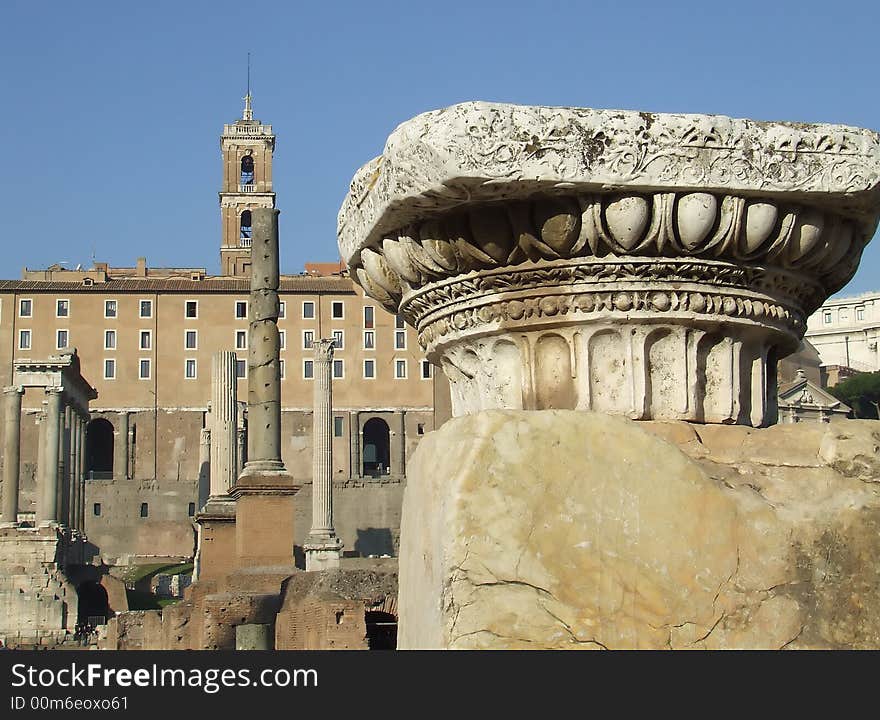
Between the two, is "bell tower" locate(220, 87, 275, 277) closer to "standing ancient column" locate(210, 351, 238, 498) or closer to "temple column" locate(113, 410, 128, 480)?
"temple column" locate(113, 410, 128, 480)

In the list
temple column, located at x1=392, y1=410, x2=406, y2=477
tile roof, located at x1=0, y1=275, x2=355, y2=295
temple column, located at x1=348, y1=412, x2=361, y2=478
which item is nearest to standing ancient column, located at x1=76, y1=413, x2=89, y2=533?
tile roof, located at x1=0, y1=275, x2=355, y2=295

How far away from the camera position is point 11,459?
50125mm

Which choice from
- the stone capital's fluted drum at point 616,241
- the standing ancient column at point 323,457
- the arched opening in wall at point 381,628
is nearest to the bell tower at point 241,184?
the standing ancient column at point 323,457

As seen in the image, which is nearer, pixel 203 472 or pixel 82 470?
pixel 82 470

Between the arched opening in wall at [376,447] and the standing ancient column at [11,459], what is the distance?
22946 millimetres

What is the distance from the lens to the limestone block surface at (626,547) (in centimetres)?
259

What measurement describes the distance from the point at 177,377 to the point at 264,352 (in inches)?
1982

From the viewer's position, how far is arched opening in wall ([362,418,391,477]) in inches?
2896

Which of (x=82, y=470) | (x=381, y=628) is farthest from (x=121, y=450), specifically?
(x=381, y=628)

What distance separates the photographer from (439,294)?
3.08 meters

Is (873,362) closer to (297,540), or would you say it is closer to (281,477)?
(297,540)

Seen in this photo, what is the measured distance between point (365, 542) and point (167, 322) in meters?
16.0

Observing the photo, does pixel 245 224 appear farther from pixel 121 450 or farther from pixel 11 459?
pixel 11 459

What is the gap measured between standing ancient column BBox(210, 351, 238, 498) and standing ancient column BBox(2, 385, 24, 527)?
54.7ft
